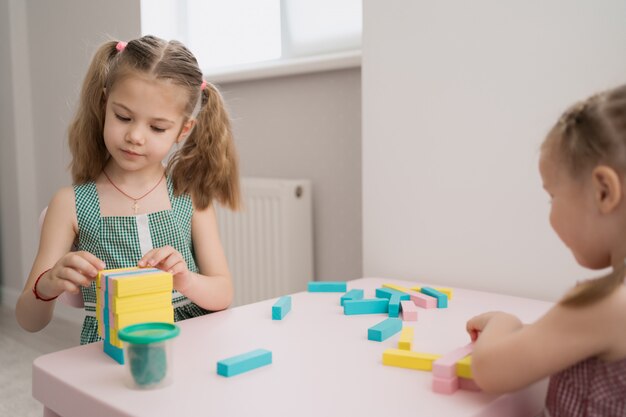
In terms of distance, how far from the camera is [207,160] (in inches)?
48.6

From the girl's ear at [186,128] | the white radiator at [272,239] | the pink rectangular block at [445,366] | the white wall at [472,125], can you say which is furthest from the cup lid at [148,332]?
the white radiator at [272,239]

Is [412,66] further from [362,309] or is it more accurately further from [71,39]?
[71,39]

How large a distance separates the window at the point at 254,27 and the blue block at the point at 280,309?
1.02 meters

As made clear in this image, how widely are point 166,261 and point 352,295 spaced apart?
0.35m

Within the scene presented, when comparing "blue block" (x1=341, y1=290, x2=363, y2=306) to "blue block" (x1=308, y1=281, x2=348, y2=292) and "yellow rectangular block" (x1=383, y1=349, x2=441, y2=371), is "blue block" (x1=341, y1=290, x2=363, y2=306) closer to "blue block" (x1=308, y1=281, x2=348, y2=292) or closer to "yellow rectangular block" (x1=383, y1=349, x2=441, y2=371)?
"blue block" (x1=308, y1=281, x2=348, y2=292)

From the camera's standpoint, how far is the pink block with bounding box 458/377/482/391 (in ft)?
2.23

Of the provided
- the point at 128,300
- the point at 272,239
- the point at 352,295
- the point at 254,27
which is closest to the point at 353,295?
the point at 352,295

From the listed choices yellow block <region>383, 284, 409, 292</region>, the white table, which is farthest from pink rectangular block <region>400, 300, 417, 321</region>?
yellow block <region>383, 284, 409, 292</region>

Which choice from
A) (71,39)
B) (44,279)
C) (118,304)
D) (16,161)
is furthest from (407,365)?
(16,161)

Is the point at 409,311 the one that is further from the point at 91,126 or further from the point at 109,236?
the point at 91,126

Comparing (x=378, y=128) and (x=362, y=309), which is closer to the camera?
(x=362, y=309)

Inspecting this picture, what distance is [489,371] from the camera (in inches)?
25.3

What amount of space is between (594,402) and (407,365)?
0.21 metres

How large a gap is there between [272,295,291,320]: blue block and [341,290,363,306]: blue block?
0.10 meters
